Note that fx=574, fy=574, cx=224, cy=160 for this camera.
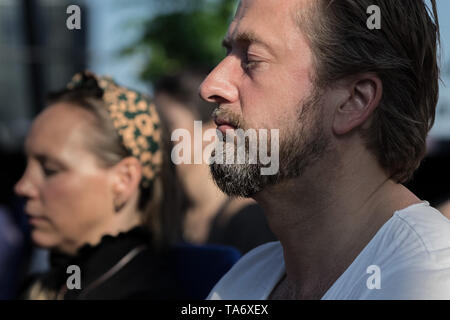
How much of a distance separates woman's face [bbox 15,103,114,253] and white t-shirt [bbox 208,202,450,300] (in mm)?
1416

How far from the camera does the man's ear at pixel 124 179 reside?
2.67 meters

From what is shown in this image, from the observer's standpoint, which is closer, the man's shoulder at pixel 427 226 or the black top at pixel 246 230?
the man's shoulder at pixel 427 226

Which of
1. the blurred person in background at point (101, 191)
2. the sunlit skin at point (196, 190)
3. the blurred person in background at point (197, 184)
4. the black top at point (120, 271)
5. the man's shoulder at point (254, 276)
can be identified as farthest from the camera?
the sunlit skin at point (196, 190)

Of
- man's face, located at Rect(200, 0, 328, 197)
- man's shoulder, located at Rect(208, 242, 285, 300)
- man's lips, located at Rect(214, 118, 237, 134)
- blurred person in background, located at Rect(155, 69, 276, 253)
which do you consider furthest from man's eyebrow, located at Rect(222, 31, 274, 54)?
blurred person in background, located at Rect(155, 69, 276, 253)

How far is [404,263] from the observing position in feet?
4.51

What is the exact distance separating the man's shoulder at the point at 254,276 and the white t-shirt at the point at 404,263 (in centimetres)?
38

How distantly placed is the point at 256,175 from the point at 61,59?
39.5 feet

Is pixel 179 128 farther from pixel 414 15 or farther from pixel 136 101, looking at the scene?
pixel 414 15

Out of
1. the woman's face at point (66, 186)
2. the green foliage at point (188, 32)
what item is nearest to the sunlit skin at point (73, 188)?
the woman's face at point (66, 186)

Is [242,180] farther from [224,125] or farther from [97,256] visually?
[97,256]

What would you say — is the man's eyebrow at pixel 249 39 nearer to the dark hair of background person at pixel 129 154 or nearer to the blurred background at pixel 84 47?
the dark hair of background person at pixel 129 154

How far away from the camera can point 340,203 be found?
66.2 inches

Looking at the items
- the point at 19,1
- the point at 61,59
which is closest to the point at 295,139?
the point at 19,1

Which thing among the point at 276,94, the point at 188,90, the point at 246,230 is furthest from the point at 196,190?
the point at 276,94
